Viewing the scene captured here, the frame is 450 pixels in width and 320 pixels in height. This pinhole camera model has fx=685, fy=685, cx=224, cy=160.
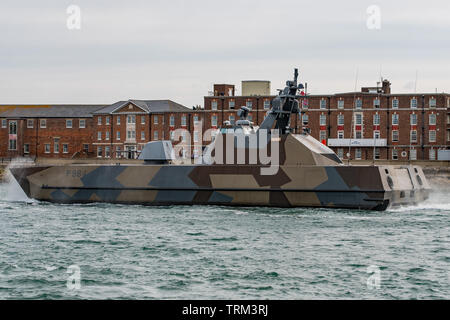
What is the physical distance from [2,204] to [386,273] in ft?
57.7

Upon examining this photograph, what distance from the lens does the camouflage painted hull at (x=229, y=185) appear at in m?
22.7

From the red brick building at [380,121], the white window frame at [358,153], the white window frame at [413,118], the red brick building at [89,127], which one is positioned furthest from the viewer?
the red brick building at [89,127]

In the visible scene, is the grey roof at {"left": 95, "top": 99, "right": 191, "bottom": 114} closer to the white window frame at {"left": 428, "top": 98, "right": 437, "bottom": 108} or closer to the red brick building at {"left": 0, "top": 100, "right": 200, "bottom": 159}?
the red brick building at {"left": 0, "top": 100, "right": 200, "bottom": 159}

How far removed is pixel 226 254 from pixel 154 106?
179ft

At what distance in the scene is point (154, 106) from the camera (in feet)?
224

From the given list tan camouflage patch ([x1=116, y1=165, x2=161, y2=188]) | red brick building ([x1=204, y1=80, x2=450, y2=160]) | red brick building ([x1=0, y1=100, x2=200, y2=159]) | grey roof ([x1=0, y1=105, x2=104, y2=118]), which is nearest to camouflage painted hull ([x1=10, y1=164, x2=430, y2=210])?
tan camouflage patch ([x1=116, y1=165, x2=161, y2=188])

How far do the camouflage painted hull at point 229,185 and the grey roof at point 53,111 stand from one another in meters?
46.8

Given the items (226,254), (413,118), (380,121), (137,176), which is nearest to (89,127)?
(380,121)

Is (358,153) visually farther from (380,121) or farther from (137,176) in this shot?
(137,176)

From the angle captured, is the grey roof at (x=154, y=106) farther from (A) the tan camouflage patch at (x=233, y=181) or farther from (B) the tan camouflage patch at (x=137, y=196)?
(A) the tan camouflage patch at (x=233, y=181)

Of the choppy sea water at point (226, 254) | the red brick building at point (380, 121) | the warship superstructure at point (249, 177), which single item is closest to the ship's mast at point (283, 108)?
the warship superstructure at point (249, 177)

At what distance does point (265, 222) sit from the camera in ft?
64.9
